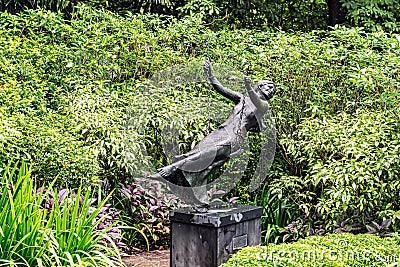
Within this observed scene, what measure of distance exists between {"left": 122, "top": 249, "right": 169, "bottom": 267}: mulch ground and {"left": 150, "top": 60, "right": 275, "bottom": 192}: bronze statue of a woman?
1.56m

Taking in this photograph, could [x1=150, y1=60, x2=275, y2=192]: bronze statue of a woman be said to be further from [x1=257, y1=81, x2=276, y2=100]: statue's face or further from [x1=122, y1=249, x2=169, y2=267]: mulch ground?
[x1=122, y1=249, x2=169, y2=267]: mulch ground

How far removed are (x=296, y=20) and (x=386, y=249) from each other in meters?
7.50

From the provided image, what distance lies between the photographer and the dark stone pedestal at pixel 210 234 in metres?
4.34

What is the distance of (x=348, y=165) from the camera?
18.3 feet

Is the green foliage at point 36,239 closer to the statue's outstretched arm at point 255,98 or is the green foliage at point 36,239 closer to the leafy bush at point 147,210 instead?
the statue's outstretched arm at point 255,98

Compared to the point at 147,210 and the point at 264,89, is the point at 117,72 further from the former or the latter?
the point at 264,89

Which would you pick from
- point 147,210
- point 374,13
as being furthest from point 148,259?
point 374,13

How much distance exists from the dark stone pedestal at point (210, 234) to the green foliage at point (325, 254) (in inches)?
15.6

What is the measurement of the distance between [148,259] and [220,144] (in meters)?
1.96

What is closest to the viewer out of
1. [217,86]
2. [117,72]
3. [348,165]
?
[217,86]

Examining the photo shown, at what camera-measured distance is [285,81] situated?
6.98 metres

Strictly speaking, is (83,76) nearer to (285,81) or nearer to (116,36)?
(116,36)

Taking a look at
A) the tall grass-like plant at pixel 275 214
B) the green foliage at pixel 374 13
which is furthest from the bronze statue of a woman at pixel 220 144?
the green foliage at pixel 374 13

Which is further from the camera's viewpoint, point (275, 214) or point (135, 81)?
point (135, 81)
